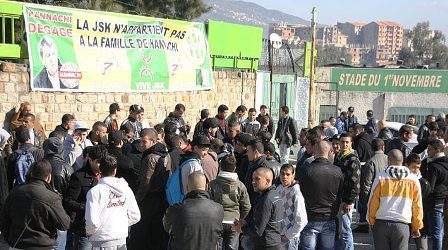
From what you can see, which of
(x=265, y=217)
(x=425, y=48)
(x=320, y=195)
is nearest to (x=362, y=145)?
(x=320, y=195)

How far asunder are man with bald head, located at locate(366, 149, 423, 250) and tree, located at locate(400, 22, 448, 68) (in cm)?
10686

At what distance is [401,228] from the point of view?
8.50 meters

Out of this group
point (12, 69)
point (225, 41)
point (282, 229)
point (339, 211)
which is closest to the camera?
point (282, 229)

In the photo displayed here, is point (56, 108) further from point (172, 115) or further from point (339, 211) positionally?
point (339, 211)

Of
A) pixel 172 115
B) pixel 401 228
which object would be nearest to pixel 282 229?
pixel 401 228

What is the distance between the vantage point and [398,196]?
8.50 metres

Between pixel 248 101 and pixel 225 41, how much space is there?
2.04 m

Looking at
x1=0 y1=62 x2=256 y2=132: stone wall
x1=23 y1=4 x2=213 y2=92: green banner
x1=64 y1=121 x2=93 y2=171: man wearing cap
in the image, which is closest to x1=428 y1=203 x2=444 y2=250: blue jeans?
x1=64 y1=121 x2=93 y2=171: man wearing cap

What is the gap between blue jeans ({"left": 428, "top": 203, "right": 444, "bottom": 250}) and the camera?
9938mm

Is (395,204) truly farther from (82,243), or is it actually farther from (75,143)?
(75,143)

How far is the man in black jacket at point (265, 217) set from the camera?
741 cm

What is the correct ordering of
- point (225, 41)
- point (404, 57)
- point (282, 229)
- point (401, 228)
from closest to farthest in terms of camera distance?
point (282, 229)
point (401, 228)
point (225, 41)
point (404, 57)

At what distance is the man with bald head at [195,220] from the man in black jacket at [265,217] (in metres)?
0.66

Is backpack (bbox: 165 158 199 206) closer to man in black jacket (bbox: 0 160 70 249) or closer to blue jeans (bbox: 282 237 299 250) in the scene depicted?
blue jeans (bbox: 282 237 299 250)
